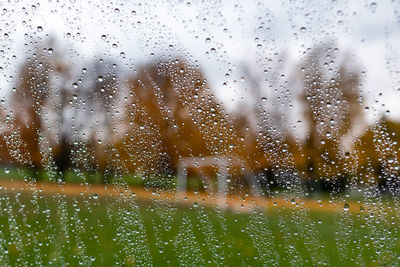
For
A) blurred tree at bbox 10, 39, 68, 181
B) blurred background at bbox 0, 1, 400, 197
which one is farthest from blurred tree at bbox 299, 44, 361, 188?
blurred tree at bbox 10, 39, 68, 181

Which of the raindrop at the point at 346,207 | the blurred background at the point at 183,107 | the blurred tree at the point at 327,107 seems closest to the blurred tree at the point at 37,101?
the blurred background at the point at 183,107

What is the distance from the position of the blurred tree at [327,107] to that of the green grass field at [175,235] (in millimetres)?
165

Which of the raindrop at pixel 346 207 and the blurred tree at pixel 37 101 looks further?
the blurred tree at pixel 37 101

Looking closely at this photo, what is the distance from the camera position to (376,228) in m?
1.24

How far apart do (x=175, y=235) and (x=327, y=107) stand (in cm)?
65

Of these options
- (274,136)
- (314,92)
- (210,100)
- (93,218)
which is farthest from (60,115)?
(314,92)

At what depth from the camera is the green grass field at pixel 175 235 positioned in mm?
1278

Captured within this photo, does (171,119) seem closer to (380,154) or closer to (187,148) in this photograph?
(187,148)

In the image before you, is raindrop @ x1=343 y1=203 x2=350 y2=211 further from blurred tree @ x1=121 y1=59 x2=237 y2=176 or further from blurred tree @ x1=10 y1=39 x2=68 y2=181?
blurred tree @ x1=10 y1=39 x2=68 y2=181

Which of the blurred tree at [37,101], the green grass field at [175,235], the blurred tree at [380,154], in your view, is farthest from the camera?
the blurred tree at [37,101]

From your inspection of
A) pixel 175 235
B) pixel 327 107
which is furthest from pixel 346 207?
pixel 175 235

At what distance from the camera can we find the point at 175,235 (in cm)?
140

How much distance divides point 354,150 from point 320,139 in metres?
0.10

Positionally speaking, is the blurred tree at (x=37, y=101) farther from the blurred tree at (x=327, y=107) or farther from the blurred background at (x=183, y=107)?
the blurred tree at (x=327, y=107)
